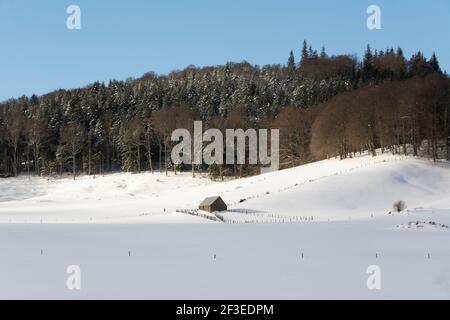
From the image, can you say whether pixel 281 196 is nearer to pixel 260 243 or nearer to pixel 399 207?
pixel 399 207

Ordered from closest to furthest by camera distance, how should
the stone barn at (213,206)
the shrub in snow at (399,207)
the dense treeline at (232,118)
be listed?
the shrub in snow at (399,207)
the stone barn at (213,206)
the dense treeline at (232,118)

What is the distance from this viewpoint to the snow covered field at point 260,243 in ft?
63.1

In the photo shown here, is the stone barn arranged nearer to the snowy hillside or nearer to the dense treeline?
the snowy hillside

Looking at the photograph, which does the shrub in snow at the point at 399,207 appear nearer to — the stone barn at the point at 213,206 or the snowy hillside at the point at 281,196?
the snowy hillside at the point at 281,196

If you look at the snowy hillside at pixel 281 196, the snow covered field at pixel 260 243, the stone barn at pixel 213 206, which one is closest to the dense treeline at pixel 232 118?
the snowy hillside at pixel 281 196

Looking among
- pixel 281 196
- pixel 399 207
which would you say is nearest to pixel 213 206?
pixel 281 196

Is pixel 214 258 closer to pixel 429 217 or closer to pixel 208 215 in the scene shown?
pixel 208 215

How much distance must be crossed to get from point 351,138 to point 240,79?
251 feet

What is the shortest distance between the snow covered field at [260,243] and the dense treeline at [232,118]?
13290 mm

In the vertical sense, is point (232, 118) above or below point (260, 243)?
above

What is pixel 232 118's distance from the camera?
340 feet

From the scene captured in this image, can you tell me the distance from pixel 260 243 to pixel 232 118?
75.0 m

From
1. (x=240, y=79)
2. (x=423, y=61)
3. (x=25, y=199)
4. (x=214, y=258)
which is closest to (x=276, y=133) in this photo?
(x=25, y=199)

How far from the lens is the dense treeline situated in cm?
8012
